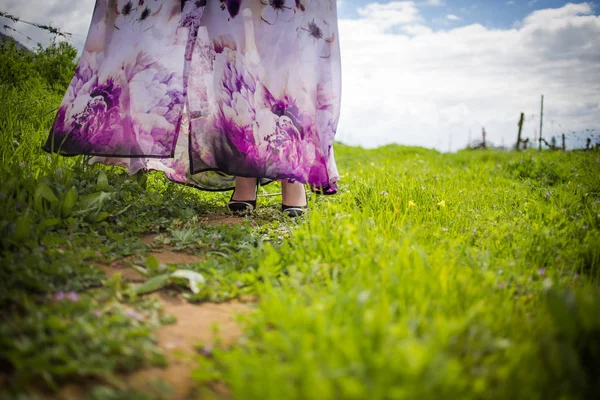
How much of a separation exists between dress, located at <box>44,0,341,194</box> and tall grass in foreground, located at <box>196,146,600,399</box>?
0.75 metres

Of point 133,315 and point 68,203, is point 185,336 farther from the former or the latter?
point 68,203

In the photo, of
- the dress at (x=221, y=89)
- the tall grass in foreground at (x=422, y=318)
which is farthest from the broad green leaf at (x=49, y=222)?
the tall grass in foreground at (x=422, y=318)

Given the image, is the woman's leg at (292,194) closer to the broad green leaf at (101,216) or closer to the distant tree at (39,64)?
the broad green leaf at (101,216)

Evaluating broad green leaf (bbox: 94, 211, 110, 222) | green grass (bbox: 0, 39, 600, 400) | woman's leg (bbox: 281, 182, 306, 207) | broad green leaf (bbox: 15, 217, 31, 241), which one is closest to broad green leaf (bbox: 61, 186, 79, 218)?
green grass (bbox: 0, 39, 600, 400)

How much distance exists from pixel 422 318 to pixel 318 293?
15.7 inches

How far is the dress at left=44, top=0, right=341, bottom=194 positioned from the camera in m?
2.61

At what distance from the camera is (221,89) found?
2686 millimetres

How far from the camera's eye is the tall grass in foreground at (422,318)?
3.04 ft

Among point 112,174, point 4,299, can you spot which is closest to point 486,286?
point 4,299

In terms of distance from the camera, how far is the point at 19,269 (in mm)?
1488

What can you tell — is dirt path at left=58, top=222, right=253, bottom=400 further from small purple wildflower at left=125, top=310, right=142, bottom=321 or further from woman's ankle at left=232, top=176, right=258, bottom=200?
woman's ankle at left=232, top=176, right=258, bottom=200

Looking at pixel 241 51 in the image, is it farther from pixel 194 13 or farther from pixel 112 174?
pixel 112 174

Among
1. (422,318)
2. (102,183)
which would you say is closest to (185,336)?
(422,318)

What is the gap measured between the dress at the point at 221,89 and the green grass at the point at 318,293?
0.36 meters
